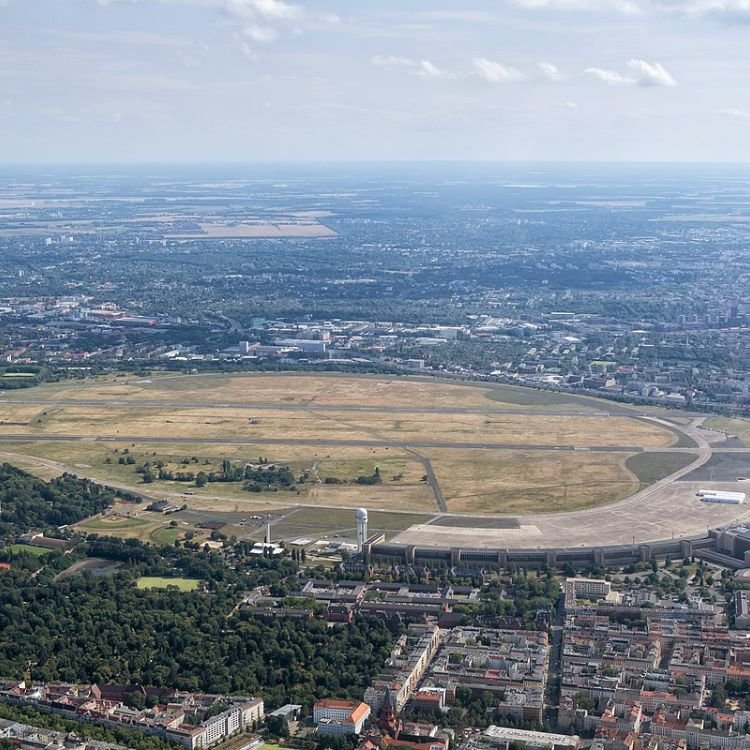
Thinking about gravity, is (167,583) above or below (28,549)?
above

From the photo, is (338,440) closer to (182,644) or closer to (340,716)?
(182,644)

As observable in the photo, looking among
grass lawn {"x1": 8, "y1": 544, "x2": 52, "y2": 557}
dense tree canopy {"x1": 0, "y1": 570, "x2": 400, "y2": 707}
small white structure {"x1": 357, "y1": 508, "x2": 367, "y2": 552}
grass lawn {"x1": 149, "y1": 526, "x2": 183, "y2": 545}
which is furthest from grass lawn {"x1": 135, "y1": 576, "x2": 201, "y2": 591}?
small white structure {"x1": 357, "y1": 508, "x2": 367, "y2": 552}

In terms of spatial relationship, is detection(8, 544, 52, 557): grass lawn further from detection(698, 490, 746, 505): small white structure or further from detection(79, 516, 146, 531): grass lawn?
detection(698, 490, 746, 505): small white structure

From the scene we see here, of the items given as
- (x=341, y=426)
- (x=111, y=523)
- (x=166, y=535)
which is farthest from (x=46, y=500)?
(x=341, y=426)

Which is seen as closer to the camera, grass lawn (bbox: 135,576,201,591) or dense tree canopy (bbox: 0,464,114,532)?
grass lawn (bbox: 135,576,201,591)

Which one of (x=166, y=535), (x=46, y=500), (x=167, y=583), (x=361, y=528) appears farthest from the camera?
(x=46, y=500)

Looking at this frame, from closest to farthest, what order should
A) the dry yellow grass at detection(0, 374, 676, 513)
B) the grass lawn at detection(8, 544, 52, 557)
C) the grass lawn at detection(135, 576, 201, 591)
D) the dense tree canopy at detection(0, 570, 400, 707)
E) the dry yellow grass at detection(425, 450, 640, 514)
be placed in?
the dense tree canopy at detection(0, 570, 400, 707), the grass lawn at detection(135, 576, 201, 591), the grass lawn at detection(8, 544, 52, 557), the dry yellow grass at detection(425, 450, 640, 514), the dry yellow grass at detection(0, 374, 676, 513)

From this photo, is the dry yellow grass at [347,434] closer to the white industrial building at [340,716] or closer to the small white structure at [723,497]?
the small white structure at [723,497]
